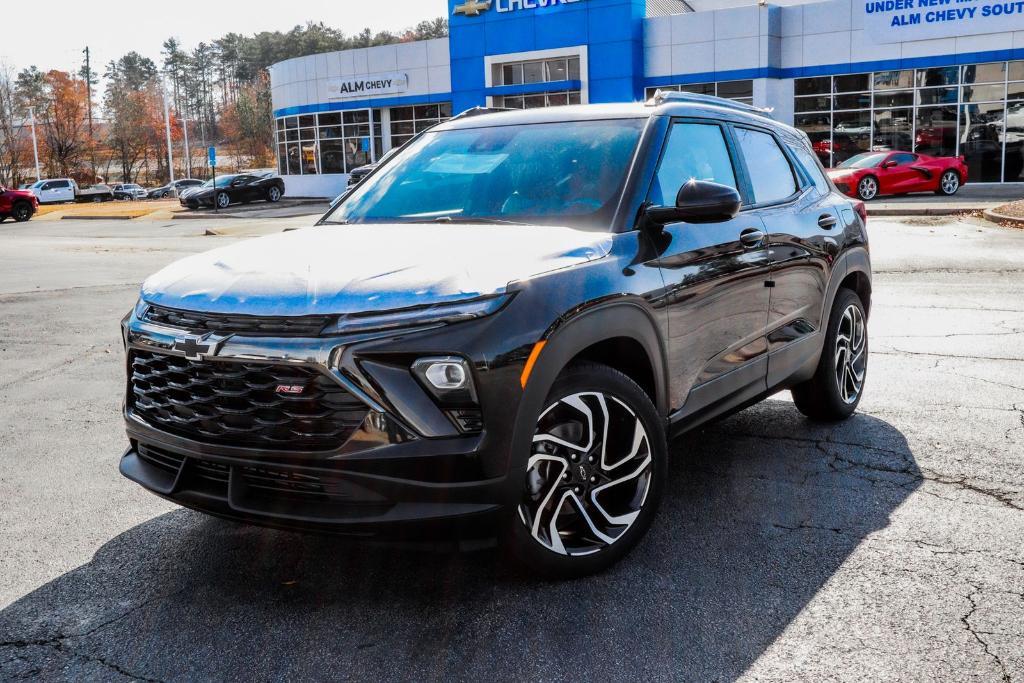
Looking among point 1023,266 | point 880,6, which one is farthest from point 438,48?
point 1023,266

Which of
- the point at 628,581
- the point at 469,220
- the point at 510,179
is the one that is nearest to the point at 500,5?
the point at 510,179

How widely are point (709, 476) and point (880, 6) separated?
33935 mm

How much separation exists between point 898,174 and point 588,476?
1061 inches

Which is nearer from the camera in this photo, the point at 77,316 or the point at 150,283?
the point at 150,283

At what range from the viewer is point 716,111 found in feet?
16.0

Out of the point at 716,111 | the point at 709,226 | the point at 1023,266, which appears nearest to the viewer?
the point at 709,226

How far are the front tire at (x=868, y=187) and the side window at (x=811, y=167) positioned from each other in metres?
23.0

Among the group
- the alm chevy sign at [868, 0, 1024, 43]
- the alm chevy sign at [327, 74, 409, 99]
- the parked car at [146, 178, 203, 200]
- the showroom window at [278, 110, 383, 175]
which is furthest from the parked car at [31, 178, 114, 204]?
the alm chevy sign at [868, 0, 1024, 43]

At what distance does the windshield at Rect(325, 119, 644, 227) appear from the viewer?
4102mm

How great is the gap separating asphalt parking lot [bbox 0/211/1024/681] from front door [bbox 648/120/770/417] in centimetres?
58

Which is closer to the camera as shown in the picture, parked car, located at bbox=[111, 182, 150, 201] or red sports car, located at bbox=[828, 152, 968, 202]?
red sports car, located at bbox=[828, 152, 968, 202]

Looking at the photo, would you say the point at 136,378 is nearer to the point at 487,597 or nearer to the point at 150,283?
the point at 150,283

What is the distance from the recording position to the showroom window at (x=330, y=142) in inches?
1843

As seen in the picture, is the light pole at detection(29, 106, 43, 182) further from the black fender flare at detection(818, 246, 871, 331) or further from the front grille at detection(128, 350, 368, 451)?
the front grille at detection(128, 350, 368, 451)
